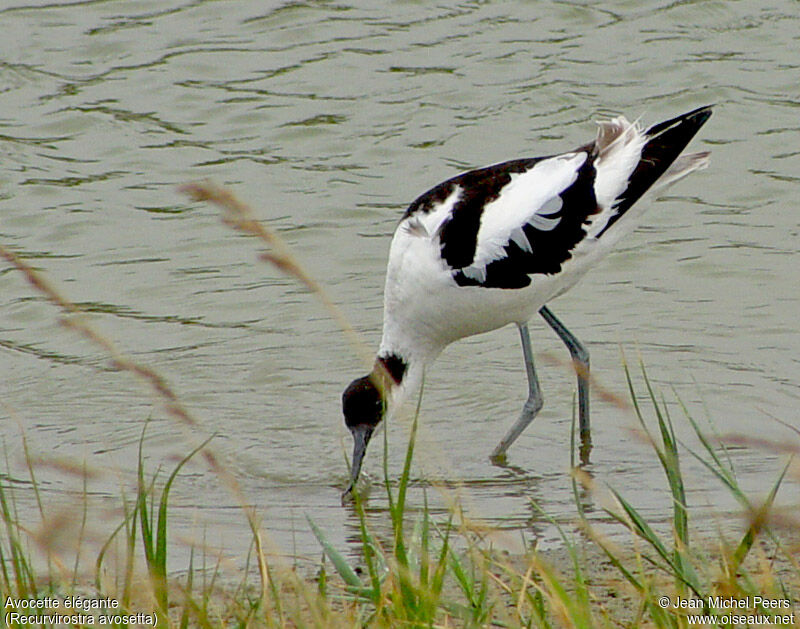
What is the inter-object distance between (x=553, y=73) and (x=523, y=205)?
4.58 m

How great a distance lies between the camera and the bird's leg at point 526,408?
19.8 feet

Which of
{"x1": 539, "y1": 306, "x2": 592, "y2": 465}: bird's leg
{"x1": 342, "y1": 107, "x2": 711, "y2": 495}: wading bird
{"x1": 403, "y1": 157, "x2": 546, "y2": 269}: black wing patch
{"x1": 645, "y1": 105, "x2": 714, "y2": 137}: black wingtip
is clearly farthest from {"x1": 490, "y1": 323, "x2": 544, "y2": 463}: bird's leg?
{"x1": 645, "y1": 105, "x2": 714, "y2": 137}: black wingtip

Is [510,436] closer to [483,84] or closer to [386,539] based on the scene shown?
[386,539]

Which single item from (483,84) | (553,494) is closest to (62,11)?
(483,84)

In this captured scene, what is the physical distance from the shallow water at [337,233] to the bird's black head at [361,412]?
0.15 meters

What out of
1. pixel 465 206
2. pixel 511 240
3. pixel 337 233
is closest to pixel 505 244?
pixel 511 240

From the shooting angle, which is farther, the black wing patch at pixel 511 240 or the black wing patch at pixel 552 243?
the black wing patch at pixel 552 243

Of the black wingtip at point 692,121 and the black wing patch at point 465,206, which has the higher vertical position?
the black wingtip at point 692,121

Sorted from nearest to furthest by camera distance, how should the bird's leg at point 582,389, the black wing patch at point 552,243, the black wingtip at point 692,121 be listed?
the black wing patch at point 552,243 < the bird's leg at point 582,389 < the black wingtip at point 692,121

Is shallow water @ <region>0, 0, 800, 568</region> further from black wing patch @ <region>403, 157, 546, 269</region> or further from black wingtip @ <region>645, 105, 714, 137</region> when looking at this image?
black wingtip @ <region>645, 105, 714, 137</region>

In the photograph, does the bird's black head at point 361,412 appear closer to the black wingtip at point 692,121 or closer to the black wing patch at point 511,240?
the black wing patch at point 511,240

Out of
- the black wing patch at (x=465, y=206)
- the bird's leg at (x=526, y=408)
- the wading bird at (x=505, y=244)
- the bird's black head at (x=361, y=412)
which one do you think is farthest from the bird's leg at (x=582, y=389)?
the bird's black head at (x=361, y=412)

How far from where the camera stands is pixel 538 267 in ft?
19.7

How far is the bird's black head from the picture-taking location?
5723 millimetres
